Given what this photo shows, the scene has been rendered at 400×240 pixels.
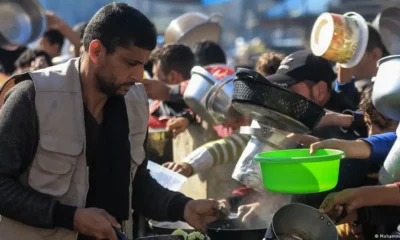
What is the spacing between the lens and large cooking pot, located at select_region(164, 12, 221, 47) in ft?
23.2

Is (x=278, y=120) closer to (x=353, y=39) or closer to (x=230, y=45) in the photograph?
(x=353, y=39)

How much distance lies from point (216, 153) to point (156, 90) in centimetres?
80

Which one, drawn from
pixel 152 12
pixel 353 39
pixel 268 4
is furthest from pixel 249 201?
pixel 268 4

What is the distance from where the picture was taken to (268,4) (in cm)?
2853

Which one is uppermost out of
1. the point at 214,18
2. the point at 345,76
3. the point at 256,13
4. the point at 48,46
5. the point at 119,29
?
the point at 119,29

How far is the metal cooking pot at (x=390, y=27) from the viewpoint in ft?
15.3

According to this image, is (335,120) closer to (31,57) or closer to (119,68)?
(119,68)

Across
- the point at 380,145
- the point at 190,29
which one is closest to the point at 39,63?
the point at 190,29

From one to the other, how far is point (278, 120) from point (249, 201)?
59 cm

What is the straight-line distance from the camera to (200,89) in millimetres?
3941

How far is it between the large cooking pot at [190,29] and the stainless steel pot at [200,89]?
10.1 feet

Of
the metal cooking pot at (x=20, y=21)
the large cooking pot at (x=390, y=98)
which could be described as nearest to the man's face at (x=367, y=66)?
the large cooking pot at (x=390, y=98)

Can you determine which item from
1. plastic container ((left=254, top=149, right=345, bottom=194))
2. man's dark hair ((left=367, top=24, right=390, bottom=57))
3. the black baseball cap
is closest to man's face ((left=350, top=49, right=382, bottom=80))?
man's dark hair ((left=367, top=24, right=390, bottom=57))

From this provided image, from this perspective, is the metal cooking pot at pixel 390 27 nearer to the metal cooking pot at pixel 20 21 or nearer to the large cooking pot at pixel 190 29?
the large cooking pot at pixel 190 29
